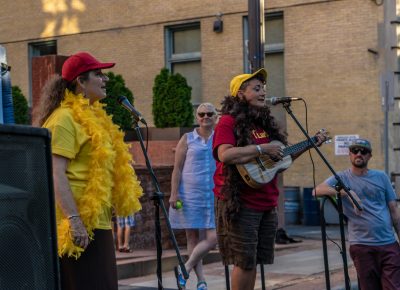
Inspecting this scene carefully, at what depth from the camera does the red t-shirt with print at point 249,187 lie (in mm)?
6258

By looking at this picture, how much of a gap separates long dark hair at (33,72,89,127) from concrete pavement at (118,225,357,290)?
458 cm

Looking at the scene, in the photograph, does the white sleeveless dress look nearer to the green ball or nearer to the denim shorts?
the green ball

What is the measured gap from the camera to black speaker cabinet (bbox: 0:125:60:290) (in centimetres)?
358

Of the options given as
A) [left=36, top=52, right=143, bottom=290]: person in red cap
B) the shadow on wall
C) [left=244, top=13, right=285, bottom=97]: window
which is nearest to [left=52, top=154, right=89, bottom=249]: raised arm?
[left=36, top=52, right=143, bottom=290]: person in red cap

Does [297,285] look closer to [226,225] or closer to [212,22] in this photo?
[226,225]

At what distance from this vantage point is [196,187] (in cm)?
891

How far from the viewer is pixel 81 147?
517cm

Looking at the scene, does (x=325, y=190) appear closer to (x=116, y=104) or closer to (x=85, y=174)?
(x=85, y=174)

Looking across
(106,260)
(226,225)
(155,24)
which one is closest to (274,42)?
(155,24)

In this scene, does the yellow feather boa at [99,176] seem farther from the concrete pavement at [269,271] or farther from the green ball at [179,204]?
the concrete pavement at [269,271]

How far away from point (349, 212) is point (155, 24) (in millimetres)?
15531

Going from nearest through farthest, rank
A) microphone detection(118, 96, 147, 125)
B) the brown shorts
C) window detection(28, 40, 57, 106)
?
microphone detection(118, 96, 147, 125) → the brown shorts → window detection(28, 40, 57, 106)

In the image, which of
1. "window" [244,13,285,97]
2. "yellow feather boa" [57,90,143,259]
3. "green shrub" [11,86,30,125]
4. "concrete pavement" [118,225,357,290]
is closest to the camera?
"yellow feather boa" [57,90,143,259]

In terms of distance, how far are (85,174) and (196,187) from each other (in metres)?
3.78
